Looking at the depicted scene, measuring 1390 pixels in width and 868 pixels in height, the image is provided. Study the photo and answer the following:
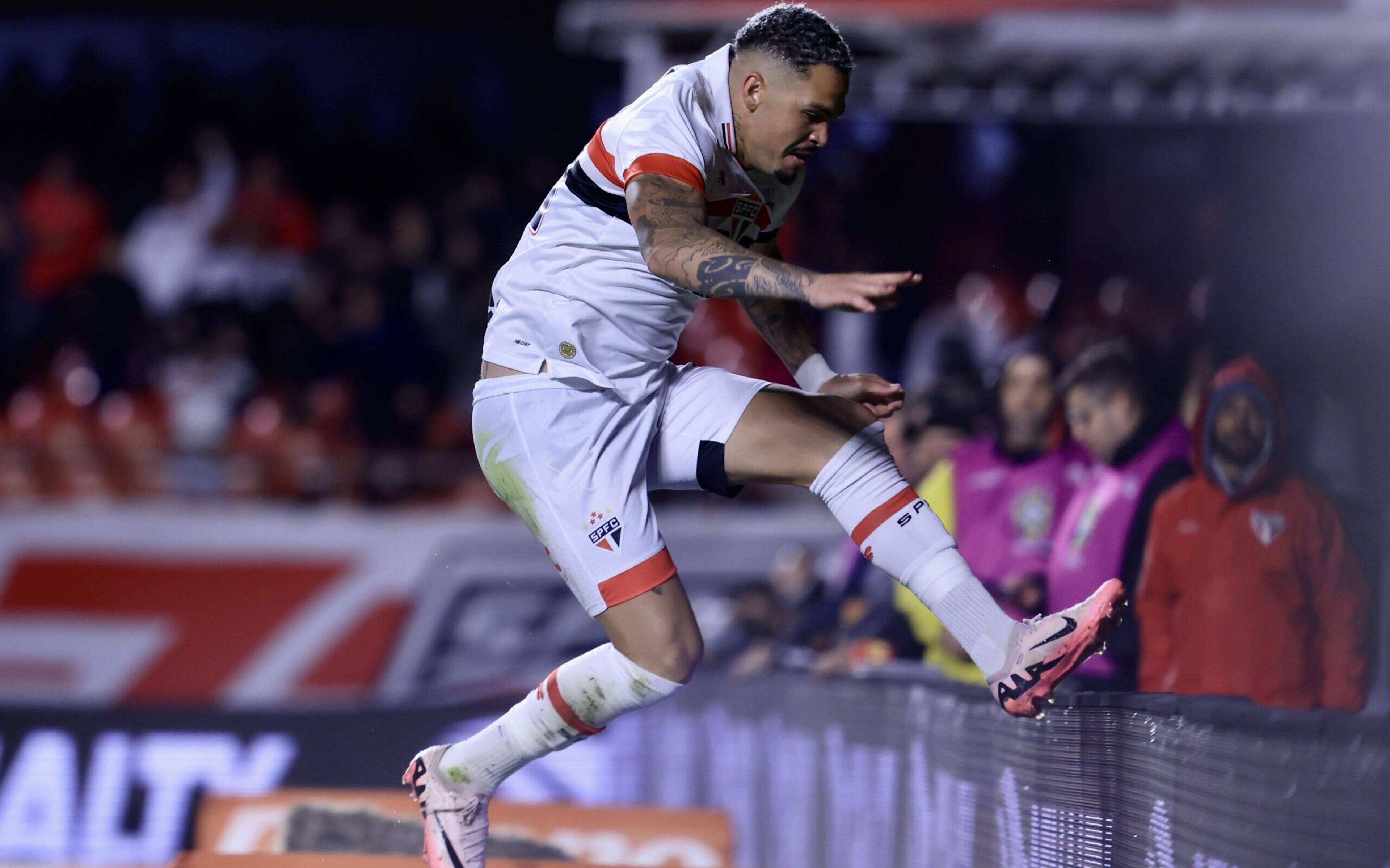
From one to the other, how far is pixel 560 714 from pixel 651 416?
80 cm

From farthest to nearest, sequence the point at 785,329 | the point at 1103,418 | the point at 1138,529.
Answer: the point at 1103,418
the point at 1138,529
the point at 785,329

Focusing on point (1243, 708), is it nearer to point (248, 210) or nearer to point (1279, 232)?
point (1279, 232)

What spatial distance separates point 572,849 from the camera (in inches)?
213

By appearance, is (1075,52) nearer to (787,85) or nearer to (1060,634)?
(787,85)

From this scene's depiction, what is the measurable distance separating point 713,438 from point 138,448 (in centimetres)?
772

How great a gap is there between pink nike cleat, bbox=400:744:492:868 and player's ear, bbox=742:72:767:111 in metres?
1.85

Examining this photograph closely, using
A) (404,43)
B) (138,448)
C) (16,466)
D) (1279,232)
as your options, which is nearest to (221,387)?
(138,448)

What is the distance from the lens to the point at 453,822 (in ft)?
12.7

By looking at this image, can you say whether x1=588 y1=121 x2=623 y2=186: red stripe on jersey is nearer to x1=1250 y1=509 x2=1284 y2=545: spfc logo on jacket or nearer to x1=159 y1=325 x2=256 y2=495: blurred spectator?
x1=1250 y1=509 x2=1284 y2=545: spfc logo on jacket

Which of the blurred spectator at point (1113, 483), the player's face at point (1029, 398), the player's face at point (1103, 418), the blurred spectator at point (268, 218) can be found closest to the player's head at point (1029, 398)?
the player's face at point (1029, 398)

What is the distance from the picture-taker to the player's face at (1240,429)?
4082 mm

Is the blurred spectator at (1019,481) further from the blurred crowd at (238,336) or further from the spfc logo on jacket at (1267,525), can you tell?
the blurred crowd at (238,336)

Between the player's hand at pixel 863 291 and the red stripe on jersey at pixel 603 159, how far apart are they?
86 cm

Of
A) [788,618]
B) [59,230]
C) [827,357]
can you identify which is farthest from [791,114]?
[59,230]
